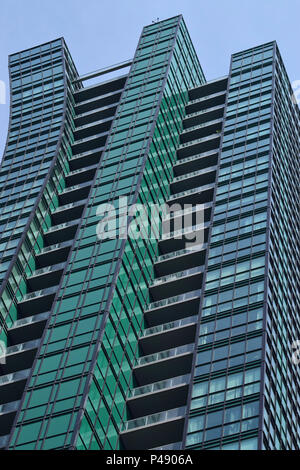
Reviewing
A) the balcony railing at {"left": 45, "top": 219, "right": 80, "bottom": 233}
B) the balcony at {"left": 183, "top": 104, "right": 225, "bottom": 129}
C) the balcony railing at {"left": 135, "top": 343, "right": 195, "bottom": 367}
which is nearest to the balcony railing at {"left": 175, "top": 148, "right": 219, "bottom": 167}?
the balcony at {"left": 183, "top": 104, "right": 225, "bottom": 129}

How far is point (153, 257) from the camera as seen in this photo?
93438mm

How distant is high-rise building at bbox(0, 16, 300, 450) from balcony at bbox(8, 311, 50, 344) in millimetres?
148

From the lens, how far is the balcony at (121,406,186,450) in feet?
239

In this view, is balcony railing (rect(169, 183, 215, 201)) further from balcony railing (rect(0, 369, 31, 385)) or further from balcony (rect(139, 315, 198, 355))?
balcony railing (rect(0, 369, 31, 385))

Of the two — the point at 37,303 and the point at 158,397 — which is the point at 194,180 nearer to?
the point at 37,303

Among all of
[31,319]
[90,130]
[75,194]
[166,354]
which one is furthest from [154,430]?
[90,130]

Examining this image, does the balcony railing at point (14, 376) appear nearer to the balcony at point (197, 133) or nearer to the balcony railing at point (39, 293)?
the balcony railing at point (39, 293)

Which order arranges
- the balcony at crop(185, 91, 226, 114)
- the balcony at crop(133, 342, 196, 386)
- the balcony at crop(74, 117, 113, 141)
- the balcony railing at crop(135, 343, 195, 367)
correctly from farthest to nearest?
the balcony at crop(185, 91, 226, 114), the balcony at crop(74, 117, 113, 141), the balcony railing at crop(135, 343, 195, 367), the balcony at crop(133, 342, 196, 386)

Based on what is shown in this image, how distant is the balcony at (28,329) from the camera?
3346 inches

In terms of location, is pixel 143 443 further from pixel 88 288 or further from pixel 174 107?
pixel 174 107

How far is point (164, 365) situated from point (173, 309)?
25.5ft

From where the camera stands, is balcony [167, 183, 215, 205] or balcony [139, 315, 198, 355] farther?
balcony [167, 183, 215, 205]

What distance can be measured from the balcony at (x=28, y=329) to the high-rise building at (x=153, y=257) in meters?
0.15

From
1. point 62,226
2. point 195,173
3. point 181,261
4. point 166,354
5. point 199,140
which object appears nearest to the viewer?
point 166,354
